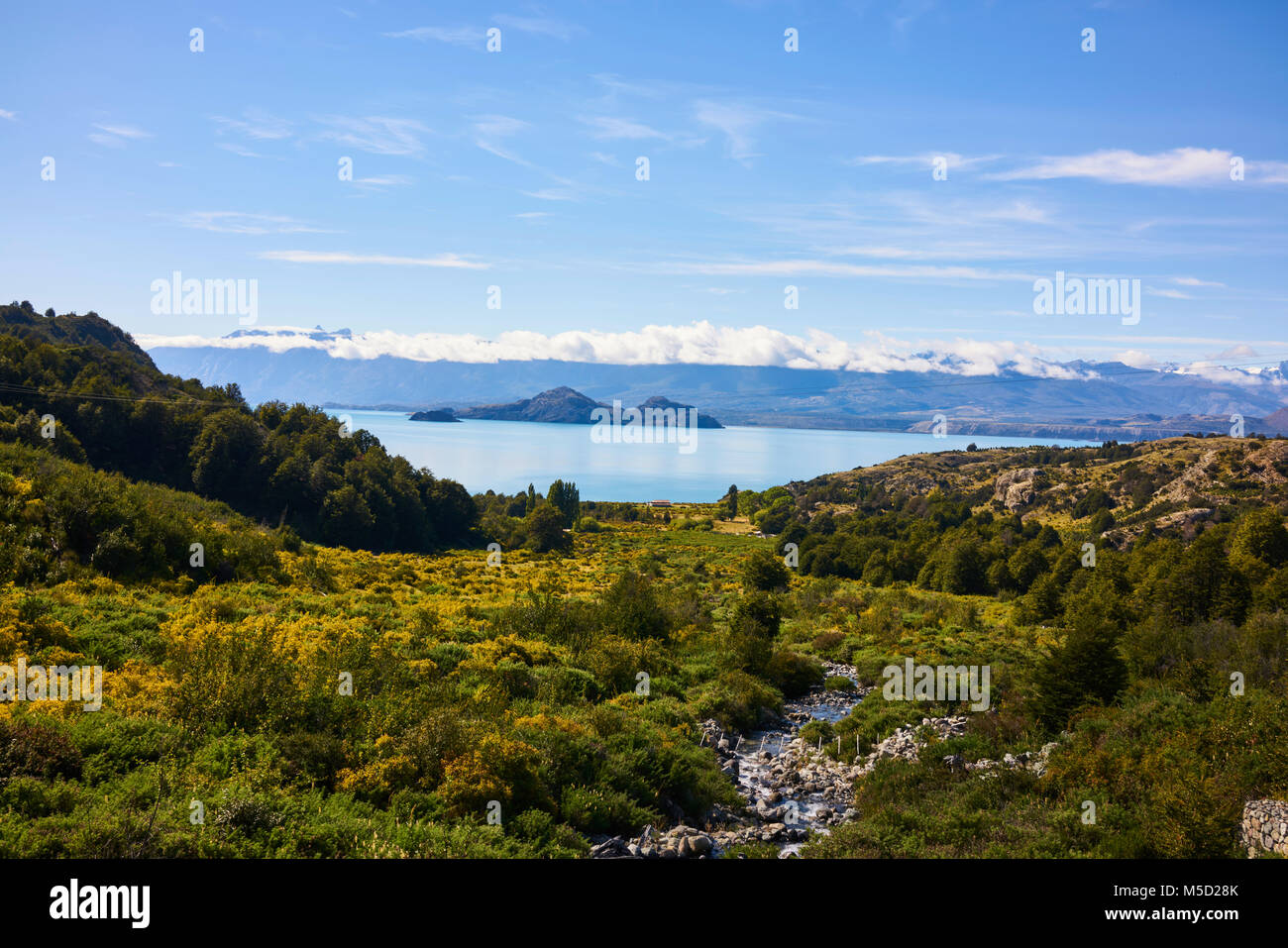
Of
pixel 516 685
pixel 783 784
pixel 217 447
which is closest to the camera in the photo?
pixel 783 784

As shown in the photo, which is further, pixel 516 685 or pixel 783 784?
pixel 516 685

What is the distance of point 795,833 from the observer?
1430cm

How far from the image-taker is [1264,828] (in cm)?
1037

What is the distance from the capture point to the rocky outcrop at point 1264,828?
1010cm

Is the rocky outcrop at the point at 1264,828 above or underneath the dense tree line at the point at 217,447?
underneath

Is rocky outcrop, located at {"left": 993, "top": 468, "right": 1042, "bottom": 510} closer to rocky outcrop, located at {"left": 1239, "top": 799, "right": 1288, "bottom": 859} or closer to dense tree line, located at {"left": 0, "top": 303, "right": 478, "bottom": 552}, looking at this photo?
dense tree line, located at {"left": 0, "top": 303, "right": 478, "bottom": 552}

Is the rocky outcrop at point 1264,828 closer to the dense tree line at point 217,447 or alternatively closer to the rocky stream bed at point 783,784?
the rocky stream bed at point 783,784

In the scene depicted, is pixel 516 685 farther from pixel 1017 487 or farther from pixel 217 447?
pixel 1017 487

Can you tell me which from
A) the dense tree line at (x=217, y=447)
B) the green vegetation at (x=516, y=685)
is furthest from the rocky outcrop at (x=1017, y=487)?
the dense tree line at (x=217, y=447)

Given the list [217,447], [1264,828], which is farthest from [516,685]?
[217,447]

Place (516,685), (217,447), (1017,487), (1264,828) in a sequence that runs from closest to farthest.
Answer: (1264,828) < (516,685) < (217,447) < (1017,487)

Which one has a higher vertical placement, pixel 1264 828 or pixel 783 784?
pixel 1264 828

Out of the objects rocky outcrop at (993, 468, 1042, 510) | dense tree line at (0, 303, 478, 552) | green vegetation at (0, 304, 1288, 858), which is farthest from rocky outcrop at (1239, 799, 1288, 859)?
rocky outcrop at (993, 468, 1042, 510)
